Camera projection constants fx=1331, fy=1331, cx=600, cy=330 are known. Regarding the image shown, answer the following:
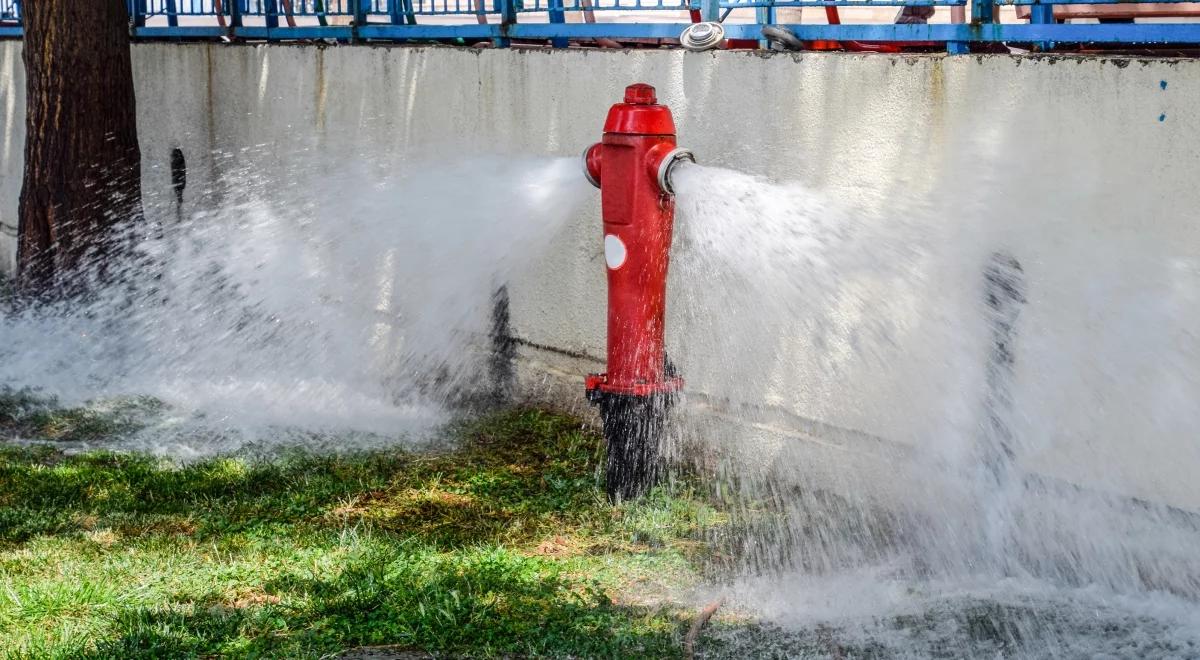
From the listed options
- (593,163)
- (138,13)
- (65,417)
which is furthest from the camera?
(138,13)

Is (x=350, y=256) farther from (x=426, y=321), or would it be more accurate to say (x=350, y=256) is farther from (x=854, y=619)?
(x=854, y=619)

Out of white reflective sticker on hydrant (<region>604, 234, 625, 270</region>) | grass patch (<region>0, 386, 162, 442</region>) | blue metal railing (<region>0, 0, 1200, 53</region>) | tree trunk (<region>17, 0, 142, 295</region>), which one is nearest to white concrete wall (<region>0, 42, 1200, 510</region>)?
blue metal railing (<region>0, 0, 1200, 53</region>)

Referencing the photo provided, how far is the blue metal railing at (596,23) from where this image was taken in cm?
481

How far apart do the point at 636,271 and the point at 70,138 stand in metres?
4.66

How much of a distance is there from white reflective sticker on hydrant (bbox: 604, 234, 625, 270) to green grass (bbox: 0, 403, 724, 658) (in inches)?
38.8

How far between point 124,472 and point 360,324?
87.1 inches

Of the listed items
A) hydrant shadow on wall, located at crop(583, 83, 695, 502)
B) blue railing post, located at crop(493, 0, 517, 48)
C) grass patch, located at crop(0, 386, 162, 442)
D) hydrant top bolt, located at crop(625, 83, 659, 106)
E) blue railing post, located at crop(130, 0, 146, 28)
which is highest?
blue railing post, located at crop(130, 0, 146, 28)

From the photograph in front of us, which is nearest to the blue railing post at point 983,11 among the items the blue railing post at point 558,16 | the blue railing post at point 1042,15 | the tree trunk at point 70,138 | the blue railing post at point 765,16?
the blue railing post at point 1042,15

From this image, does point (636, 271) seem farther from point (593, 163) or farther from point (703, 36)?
point (703, 36)

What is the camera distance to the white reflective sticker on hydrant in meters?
4.82

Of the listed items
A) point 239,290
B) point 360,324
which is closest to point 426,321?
point 360,324

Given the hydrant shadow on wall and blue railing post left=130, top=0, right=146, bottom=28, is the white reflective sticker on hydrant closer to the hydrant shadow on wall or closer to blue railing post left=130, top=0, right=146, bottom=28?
the hydrant shadow on wall

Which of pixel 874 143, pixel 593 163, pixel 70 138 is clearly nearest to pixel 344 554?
pixel 593 163

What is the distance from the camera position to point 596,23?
645 cm
